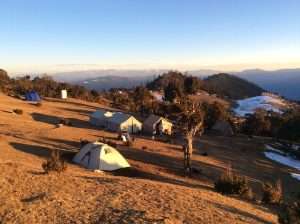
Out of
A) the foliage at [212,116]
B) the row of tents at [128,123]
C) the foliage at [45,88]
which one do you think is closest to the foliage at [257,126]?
the foliage at [212,116]

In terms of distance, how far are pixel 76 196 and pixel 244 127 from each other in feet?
216

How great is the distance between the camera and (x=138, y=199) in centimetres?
1548

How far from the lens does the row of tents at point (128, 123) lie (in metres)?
52.9

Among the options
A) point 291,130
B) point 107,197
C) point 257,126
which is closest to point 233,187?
point 107,197

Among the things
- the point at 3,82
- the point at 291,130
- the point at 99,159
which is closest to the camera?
the point at 99,159

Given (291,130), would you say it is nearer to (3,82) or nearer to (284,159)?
(284,159)

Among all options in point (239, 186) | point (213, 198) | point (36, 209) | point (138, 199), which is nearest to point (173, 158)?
point (239, 186)

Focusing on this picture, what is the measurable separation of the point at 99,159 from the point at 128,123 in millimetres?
25721

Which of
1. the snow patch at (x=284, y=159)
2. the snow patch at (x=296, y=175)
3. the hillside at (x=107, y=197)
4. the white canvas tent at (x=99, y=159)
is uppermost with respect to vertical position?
the hillside at (x=107, y=197)

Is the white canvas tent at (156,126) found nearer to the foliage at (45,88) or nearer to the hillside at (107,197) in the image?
the hillside at (107,197)

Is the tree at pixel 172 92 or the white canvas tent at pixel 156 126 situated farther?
the tree at pixel 172 92

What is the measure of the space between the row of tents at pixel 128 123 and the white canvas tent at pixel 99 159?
75.1 feet

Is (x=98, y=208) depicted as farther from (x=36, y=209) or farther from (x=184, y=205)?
(x=184, y=205)

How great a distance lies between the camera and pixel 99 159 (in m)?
27.7
